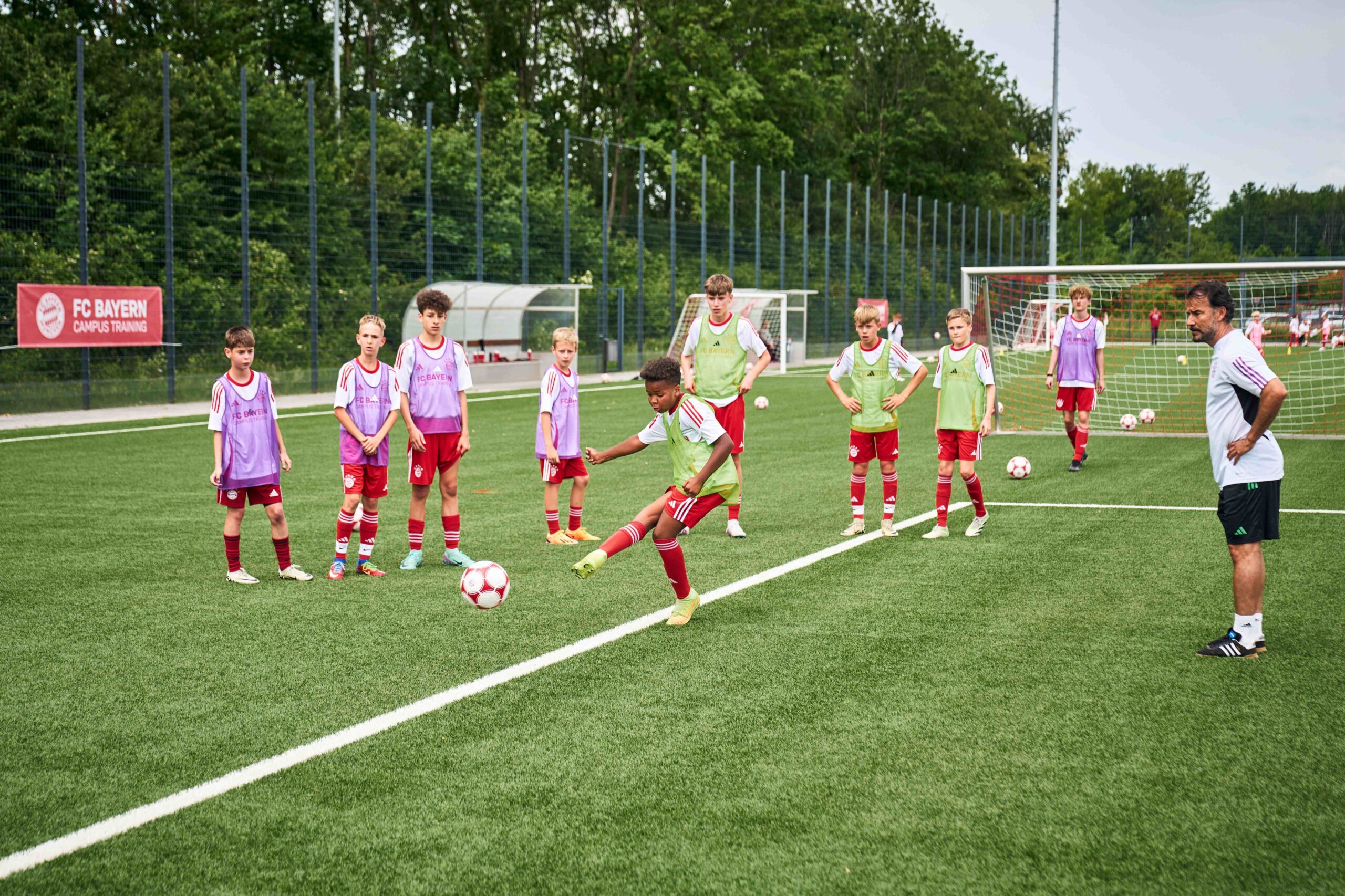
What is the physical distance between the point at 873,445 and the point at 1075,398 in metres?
5.09

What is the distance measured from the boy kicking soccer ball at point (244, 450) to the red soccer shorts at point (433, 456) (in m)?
0.84

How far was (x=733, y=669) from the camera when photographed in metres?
5.57

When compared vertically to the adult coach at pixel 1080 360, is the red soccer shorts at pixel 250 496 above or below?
below

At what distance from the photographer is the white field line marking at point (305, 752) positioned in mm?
3686

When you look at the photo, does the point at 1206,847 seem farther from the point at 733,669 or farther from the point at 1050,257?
the point at 1050,257

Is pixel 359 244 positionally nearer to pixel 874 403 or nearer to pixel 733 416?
pixel 733 416

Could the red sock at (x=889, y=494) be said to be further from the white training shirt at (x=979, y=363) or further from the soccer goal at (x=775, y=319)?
the soccer goal at (x=775, y=319)

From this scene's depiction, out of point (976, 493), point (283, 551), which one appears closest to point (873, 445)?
point (976, 493)

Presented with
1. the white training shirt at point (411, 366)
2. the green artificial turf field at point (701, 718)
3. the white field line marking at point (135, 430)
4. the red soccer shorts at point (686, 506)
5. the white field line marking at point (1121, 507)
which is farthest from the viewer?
the white field line marking at point (135, 430)

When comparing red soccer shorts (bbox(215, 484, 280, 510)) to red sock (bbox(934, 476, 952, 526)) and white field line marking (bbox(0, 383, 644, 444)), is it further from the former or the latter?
white field line marking (bbox(0, 383, 644, 444))

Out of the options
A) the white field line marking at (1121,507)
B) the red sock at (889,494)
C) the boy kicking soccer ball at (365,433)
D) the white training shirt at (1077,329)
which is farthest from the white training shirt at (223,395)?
the white training shirt at (1077,329)

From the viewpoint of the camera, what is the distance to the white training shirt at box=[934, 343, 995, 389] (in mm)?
9055

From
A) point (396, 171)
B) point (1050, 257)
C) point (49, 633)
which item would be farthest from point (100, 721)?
point (1050, 257)

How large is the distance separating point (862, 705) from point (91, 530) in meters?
6.68
